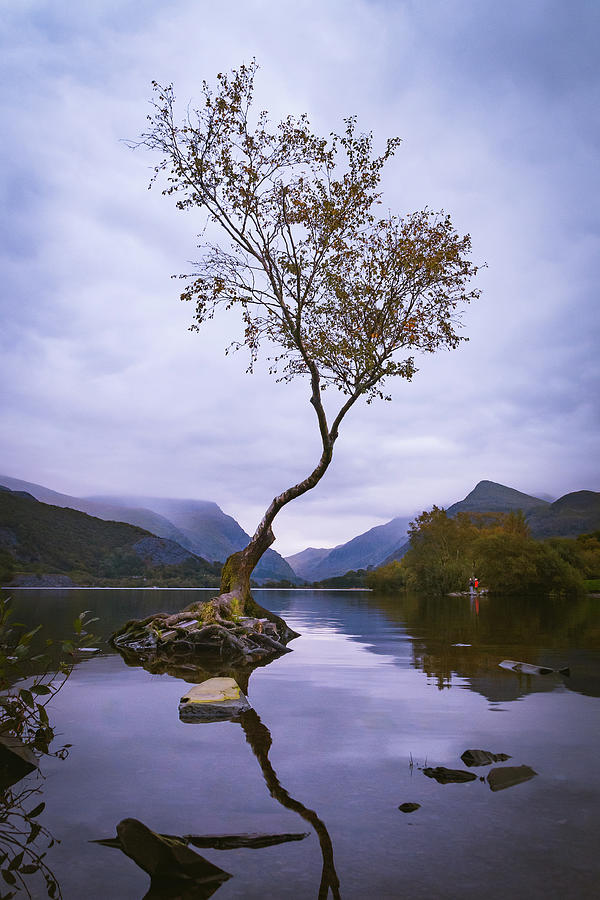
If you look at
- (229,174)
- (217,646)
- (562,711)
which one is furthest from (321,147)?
(562,711)

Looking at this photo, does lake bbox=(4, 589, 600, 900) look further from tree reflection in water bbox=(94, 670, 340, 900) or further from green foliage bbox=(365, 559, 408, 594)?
green foliage bbox=(365, 559, 408, 594)

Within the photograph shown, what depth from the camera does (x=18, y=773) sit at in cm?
454

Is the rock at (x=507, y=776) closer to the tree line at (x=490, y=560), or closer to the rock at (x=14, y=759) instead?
the rock at (x=14, y=759)

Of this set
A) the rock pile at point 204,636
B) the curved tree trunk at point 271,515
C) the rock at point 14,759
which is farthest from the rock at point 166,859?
the curved tree trunk at point 271,515

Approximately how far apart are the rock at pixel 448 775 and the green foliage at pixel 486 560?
71.8m

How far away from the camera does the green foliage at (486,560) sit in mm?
71000

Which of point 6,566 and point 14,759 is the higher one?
point 14,759

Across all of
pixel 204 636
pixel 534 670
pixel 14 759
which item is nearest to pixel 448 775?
pixel 14 759

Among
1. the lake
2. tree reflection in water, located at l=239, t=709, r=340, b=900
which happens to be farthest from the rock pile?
tree reflection in water, located at l=239, t=709, r=340, b=900

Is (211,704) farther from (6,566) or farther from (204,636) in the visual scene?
(6,566)

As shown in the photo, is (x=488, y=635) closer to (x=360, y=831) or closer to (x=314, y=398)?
(x=314, y=398)

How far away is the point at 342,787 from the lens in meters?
4.24

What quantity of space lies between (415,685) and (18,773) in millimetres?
6004

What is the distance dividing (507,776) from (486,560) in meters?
75.8
